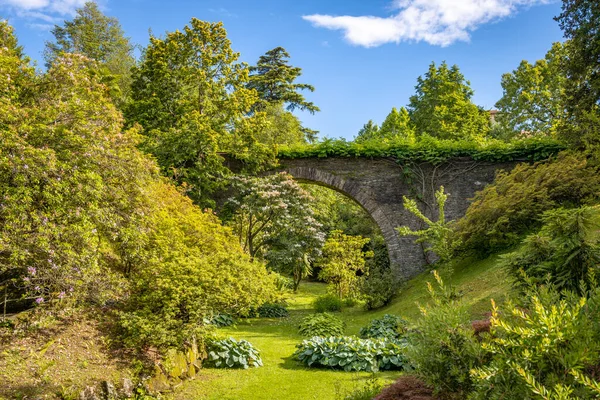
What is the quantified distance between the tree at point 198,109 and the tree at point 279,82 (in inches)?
482

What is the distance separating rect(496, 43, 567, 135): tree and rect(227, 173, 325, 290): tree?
15.4 meters

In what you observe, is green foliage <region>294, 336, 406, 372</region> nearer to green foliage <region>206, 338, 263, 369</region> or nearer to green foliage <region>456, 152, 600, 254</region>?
green foliage <region>206, 338, 263, 369</region>

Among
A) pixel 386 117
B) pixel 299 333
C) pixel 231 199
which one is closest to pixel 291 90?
pixel 386 117

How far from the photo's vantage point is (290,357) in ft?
23.3

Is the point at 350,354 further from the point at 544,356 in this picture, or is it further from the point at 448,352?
the point at 544,356

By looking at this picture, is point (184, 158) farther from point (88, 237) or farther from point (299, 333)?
point (88, 237)

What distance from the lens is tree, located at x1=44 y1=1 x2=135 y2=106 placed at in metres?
26.9

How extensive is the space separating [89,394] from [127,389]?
418 mm

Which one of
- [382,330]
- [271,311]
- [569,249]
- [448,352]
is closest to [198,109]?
[271,311]

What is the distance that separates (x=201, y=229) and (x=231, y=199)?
5971mm

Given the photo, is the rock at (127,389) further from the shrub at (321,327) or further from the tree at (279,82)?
the tree at (279,82)

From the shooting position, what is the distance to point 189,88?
14352 mm

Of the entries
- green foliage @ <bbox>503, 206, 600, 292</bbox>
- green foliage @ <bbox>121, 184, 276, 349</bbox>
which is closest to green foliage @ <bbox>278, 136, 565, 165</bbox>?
green foliage @ <bbox>121, 184, 276, 349</bbox>

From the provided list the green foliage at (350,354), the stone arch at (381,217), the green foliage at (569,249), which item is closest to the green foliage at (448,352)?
the green foliage at (569,249)
